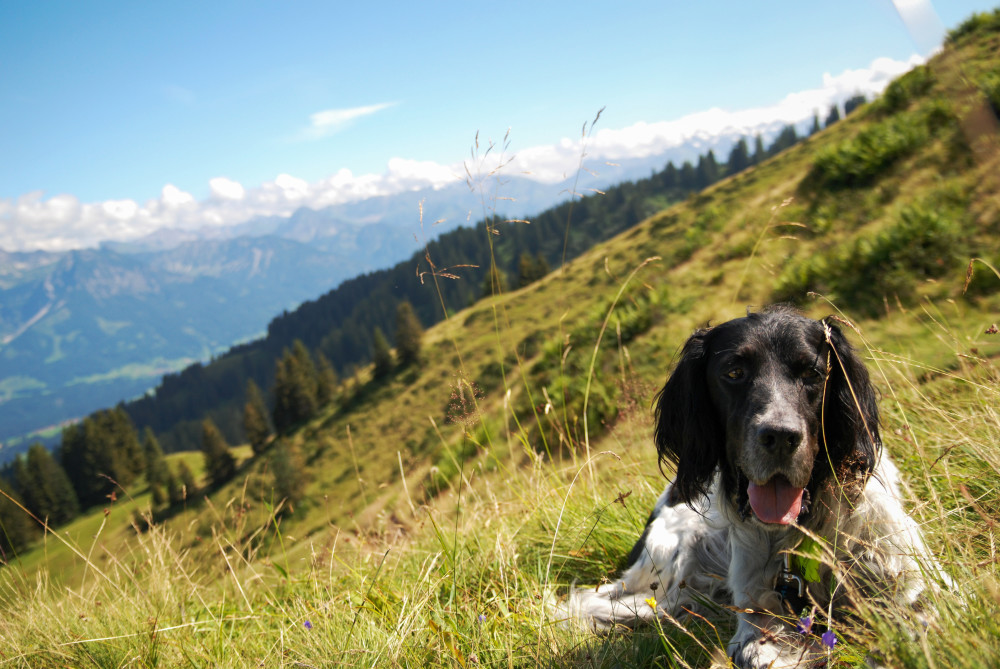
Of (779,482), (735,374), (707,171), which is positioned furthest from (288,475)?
(707,171)

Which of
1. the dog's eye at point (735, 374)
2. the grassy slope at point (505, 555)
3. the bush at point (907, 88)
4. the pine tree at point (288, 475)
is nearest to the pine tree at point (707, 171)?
the pine tree at point (288, 475)

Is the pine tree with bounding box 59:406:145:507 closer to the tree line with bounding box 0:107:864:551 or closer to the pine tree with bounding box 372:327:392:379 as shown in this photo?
the tree line with bounding box 0:107:864:551

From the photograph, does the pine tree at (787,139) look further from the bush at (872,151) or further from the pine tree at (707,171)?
the bush at (872,151)

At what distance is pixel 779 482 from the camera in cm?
191

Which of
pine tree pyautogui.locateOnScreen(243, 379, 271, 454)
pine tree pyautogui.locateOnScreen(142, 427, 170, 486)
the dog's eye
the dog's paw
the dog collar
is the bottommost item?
pine tree pyautogui.locateOnScreen(142, 427, 170, 486)

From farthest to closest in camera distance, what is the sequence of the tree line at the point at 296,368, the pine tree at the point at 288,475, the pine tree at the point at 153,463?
the pine tree at the point at 153,463, the tree line at the point at 296,368, the pine tree at the point at 288,475

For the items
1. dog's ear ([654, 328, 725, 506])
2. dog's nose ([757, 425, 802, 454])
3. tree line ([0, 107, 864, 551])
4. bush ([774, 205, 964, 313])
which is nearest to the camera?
dog's nose ([757, 425, 802, 454])

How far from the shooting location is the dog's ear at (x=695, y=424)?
2.31 m

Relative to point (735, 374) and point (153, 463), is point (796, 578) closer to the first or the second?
point (735, 374)

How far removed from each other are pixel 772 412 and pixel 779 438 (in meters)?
0.10

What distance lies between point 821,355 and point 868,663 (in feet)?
3.32

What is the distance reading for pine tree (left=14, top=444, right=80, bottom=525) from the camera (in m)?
61.0

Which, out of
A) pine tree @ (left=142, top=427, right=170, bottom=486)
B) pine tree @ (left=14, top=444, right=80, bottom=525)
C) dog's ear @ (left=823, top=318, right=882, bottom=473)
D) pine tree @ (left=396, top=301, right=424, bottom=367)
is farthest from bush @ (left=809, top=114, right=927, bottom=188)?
pine tree @ (left=142, top=427, right=170, bottom=486)

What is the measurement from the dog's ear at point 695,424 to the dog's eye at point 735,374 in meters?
0.22
